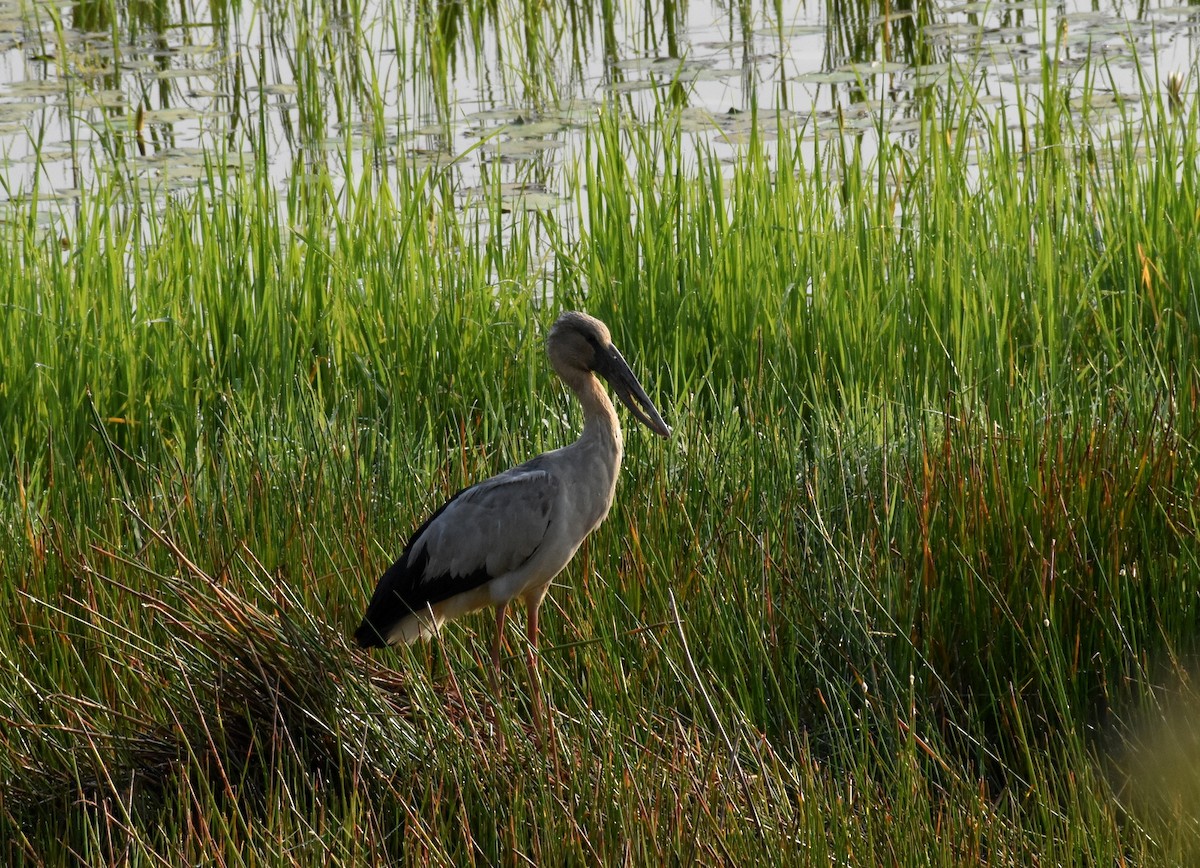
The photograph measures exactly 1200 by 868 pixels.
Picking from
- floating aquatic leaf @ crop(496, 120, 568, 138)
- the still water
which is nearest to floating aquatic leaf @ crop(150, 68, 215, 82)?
the still water

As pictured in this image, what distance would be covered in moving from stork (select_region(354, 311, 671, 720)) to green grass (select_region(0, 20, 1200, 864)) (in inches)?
5.4

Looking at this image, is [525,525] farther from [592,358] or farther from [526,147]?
[526,147]

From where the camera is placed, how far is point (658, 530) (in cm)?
358

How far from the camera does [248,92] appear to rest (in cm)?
795

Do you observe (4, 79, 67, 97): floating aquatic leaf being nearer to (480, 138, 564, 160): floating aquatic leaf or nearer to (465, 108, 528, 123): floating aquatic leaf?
(465, 108, 528, 123): floating aquatic leaf

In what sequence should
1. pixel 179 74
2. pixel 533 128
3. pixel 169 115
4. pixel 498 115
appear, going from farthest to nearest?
pixel 179 74
pixel 498 115
pixel 169 115
pixel 533 128

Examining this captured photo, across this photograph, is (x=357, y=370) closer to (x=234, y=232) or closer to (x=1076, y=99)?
(x=234, y=232)

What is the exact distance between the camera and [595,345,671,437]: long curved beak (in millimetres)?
3314

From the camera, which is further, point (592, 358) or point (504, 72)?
point (504, 72)

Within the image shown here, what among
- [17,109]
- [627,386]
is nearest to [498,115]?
[17,109]

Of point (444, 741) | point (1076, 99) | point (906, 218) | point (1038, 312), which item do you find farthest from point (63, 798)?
point (1076, 99)

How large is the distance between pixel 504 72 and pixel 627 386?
17.0 ft

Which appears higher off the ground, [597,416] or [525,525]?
[597,416]

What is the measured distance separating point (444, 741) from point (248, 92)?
5.85 m
